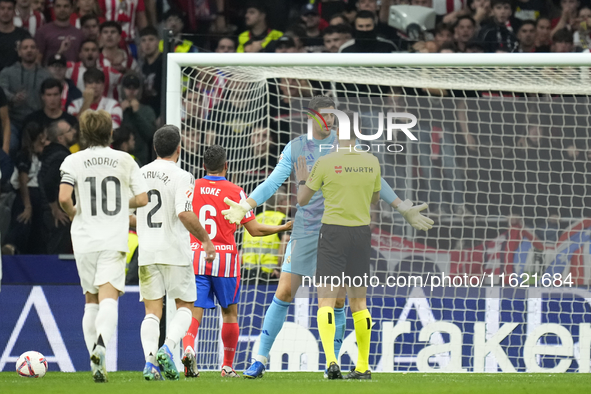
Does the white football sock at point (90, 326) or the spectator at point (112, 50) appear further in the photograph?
the spectator at point (112, 50)

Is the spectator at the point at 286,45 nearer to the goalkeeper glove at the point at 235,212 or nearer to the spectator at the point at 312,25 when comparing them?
the spectator at the point at 312,25

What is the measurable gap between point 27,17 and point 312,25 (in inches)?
139

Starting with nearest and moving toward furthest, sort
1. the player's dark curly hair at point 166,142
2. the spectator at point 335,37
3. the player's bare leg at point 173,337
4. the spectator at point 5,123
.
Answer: the player's bare leg at point 173,337 < the player's dark curly hair at point 166,142 < the spectator at point 5,123 < the spectator at point 335,37

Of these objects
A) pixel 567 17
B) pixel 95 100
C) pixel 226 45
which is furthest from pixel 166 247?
pixel 567 17

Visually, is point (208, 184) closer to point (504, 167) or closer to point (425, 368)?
point (425, 368)

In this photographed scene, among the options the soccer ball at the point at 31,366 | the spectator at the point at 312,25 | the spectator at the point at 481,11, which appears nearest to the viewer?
the soccer ball at the point at 31,366

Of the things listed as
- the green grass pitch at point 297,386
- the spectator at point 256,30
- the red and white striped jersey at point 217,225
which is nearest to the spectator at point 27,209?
the spectator at point 256,30

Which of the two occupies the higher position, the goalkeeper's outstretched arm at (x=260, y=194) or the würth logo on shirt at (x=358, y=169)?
the würth logo on shirt at (x=358, y=169)

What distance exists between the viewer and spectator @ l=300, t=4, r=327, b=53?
990 cm

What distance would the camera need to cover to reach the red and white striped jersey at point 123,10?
10508 mm

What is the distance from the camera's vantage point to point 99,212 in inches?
195

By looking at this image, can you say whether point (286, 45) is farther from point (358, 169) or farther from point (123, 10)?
point (358, 169)

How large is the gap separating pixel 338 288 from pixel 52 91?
502 centimetres

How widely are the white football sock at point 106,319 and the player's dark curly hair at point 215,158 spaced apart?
1.49 m
